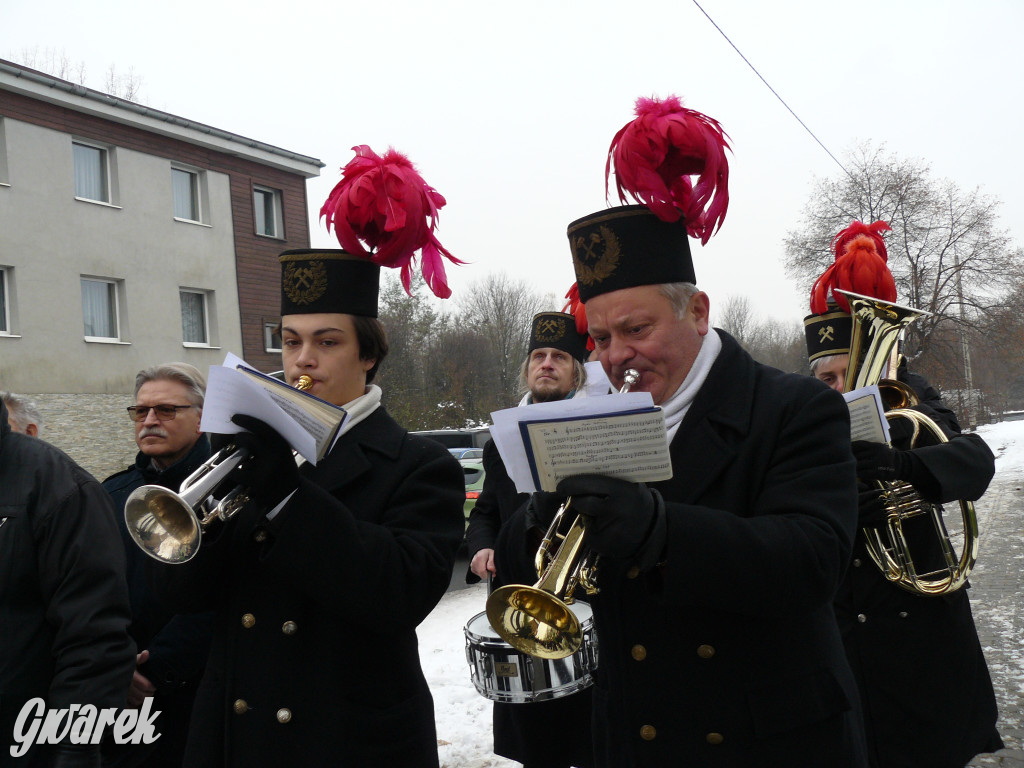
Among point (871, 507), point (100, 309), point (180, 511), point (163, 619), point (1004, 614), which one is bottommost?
point (1004, 614)

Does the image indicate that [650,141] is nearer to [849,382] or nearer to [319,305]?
[319,305]

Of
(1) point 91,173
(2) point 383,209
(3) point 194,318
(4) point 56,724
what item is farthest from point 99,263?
(4) point 56,724

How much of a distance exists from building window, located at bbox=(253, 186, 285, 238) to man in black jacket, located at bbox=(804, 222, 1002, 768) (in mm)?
23391

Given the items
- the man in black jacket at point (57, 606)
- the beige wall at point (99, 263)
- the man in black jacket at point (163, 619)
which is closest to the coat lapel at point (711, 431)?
the man in black jacket at point (163, 619)

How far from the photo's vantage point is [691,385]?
7.39 feet

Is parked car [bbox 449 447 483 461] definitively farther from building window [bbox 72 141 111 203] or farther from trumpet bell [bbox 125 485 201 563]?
building window [bbox 72 141 111 203]

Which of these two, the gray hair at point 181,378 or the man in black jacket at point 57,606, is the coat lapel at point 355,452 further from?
the gray hair at point 181,378

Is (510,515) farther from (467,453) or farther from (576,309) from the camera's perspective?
(467,453)

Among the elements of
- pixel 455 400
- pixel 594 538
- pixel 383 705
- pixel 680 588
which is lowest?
pixel 383 705

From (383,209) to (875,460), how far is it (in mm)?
1949

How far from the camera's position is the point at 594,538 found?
1.82 m

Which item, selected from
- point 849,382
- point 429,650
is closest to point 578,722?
point 849,382

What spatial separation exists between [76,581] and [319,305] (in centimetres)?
103

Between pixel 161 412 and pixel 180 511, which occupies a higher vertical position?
pixel 161 412
